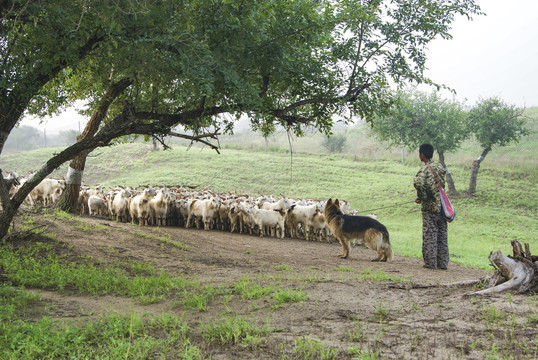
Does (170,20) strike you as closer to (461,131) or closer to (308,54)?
(308,54)

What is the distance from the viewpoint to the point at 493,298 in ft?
17.2

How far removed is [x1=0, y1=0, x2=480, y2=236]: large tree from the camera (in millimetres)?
7328

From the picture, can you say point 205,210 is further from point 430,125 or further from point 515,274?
point 430,125

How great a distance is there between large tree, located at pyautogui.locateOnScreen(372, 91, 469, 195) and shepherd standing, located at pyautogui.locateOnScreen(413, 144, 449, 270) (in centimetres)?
2031

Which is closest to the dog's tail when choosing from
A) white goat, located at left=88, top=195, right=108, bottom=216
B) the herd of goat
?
the herd of goat

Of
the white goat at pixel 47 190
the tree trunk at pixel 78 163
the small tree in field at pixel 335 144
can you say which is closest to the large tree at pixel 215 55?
the tree trunk at pixel 78 163

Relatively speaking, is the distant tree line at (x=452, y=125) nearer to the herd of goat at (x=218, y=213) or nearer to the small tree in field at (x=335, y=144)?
the herd of goat at (x=218, y=213)

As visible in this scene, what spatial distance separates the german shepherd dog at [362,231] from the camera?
10648 millimetres

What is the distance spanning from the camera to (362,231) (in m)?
10.9

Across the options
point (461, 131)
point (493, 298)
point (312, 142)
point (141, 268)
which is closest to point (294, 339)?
point (493, 298)

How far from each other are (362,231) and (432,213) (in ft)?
6.39

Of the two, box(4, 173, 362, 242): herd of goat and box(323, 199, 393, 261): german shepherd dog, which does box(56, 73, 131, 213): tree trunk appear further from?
box(323, 199, 393, 261): german shepherd dog

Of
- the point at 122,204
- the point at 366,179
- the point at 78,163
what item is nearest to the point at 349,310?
the point at 78,163

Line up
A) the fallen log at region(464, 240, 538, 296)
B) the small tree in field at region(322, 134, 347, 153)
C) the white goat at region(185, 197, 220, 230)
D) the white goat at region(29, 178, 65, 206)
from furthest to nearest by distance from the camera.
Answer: the small tree in field at region(322, 134, 347, 153) → the white goat at region(29, 178, 65, 206) → the white goat at region(185, 197, 220, 230) → the fallen log at region(464, 240, 538, 296)
